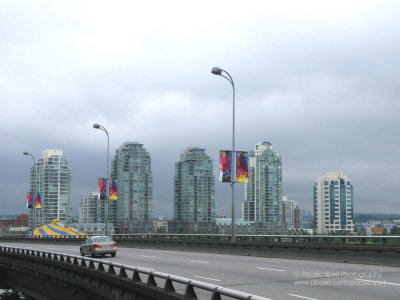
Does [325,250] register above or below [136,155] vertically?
below

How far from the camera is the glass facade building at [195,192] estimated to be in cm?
18475

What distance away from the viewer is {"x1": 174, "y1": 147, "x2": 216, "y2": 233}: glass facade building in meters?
185

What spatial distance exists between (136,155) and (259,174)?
141 feet

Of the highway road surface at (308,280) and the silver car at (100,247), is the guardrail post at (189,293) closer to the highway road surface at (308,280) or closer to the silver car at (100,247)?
the highway road surface at (308,280)

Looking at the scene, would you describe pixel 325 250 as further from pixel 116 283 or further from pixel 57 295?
pixel 57 295

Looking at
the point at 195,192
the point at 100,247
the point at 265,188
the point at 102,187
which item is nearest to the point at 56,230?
the point at 102,187

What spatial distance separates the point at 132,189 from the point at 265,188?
4992cm

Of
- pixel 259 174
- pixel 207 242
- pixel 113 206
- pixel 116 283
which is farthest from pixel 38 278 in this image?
pixel 113 206

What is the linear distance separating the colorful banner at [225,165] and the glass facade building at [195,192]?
14606 centimetres

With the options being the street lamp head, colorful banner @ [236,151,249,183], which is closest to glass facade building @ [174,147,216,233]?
colorful banner @ [236,151,249,183]

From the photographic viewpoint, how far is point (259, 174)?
160 m

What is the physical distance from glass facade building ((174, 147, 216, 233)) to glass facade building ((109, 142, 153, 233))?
39.6ft

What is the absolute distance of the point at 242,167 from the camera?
37000 mm

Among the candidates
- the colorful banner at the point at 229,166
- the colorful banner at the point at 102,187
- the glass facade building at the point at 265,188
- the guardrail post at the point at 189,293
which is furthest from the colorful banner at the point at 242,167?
the glass facade building at the point at 265,188
